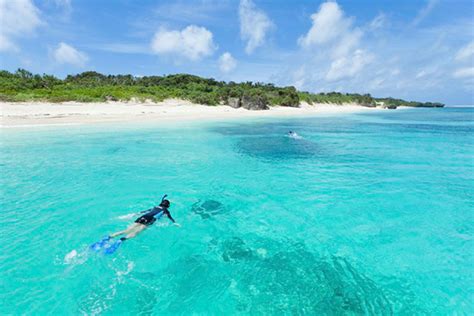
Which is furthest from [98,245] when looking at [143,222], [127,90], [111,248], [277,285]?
[127,90]

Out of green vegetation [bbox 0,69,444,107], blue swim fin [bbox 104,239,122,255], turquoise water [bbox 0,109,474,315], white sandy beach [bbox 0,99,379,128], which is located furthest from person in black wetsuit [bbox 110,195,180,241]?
green vegetation [bbox 0,69,444,107]

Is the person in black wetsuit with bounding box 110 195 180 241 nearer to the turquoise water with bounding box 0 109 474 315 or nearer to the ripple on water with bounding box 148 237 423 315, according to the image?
the turquoise water with bounding box 0 109 474 315

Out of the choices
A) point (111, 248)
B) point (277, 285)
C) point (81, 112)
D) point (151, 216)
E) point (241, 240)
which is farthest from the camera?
point (81, 112)

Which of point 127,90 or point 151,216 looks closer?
point 151,216

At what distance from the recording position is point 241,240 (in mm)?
6699

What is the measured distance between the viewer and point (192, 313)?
4.38 m

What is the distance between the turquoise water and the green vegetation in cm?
3549

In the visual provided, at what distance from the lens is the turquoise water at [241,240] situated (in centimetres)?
470

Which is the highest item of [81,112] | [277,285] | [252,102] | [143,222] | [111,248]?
[252,102]

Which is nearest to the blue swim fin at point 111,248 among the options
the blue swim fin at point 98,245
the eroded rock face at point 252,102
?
the blue swim fin at point 98,245

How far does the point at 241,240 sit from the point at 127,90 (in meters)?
56.1

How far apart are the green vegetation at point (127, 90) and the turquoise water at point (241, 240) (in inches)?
1397

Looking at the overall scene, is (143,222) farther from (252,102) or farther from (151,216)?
(252,102)

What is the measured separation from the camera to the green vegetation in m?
42.2
